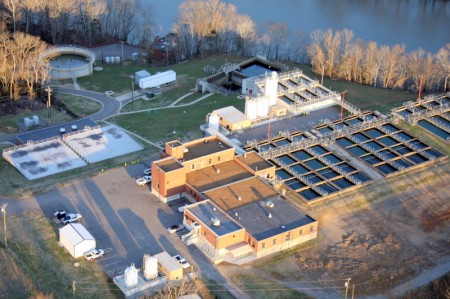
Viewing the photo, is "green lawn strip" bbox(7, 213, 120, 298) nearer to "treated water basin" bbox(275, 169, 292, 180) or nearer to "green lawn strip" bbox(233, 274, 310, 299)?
"green lawn strip" bbox(233, 274, 310, 299)

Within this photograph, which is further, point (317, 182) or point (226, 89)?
point (226, 89)

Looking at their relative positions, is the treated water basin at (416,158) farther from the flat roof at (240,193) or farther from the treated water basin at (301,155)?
the flat roof at (240,193)

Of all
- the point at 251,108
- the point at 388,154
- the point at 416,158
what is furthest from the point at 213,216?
the point at 416,158

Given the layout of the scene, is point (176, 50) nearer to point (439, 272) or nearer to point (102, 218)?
point (102, 218)

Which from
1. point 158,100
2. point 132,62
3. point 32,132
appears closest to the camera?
point 32,132

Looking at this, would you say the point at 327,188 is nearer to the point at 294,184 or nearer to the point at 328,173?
the point at 328,173

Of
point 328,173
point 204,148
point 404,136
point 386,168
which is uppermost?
point 204,148

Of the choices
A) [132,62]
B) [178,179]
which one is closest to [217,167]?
[178,179]
